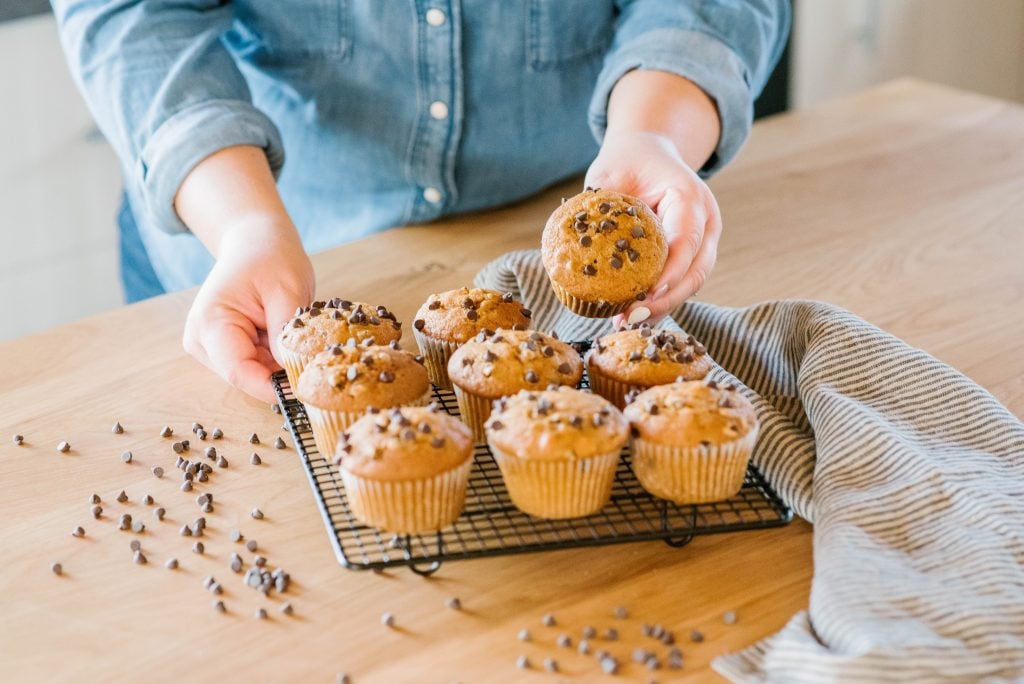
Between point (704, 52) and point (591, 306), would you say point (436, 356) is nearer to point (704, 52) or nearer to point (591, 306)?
point (591, 306)

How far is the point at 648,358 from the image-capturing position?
1.34 m

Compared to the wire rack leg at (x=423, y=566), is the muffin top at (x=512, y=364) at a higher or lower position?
higher

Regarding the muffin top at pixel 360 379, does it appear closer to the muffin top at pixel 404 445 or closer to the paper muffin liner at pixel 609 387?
the muffin top at pixel 404 445

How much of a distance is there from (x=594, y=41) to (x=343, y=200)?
0.57 metres

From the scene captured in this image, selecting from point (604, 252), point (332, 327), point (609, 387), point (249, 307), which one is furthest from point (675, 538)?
point (249, 307)

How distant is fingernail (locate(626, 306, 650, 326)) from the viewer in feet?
4.90

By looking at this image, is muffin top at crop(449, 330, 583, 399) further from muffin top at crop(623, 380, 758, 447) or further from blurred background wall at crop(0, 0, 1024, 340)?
blurred background wall at crop(0, 0, 1024, 340)

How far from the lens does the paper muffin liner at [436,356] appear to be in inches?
57.9

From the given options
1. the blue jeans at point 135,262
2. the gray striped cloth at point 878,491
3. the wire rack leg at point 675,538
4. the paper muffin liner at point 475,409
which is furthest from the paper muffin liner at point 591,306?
the blue jeans at point 135,262

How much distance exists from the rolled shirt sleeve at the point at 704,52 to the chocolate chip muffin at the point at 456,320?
0.60m

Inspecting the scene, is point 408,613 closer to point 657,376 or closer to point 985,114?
point 657,376

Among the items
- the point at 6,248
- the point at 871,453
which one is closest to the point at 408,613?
the point at 871,453

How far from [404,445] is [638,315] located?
461 millimetres

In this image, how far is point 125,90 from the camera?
183cm
